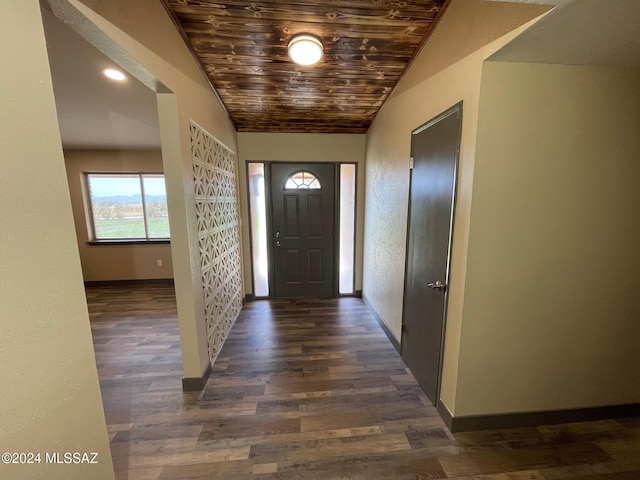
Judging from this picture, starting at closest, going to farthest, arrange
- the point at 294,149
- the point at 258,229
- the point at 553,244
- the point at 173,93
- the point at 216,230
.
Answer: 1. the point at 553,244
2. the point at 173,93
3. the point at 216,230
4. the point at 294,149
5. the point at 258,229

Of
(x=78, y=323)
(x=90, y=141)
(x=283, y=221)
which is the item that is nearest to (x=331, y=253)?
(x=283, y=221)

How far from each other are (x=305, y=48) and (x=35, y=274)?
6.03 feet

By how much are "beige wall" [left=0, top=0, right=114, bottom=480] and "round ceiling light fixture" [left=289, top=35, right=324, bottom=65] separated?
134 cm

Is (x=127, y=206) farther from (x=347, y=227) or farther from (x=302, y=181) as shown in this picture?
(x=347, y=227)

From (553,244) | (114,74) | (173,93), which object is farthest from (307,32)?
(553,244)

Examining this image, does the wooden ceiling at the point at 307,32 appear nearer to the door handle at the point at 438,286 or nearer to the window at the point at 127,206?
the door handle at the point at 438,286

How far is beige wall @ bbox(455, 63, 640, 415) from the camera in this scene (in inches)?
49.7

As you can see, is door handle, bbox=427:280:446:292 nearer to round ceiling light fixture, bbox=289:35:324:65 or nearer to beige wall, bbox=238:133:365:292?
round ceiling light fixture, bbox=289:35:324:65

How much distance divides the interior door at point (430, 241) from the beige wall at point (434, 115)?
7 centimetres

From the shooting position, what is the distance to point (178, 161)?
63.2 inches

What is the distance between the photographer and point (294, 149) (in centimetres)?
334

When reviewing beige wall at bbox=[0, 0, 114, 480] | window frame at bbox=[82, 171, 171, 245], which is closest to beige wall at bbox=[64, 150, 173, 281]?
window frame at bbox=[82, 171, 171, 245]

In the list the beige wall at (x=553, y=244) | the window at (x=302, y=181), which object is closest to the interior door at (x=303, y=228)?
the window at (x=302, y=181)

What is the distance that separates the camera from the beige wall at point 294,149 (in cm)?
330
